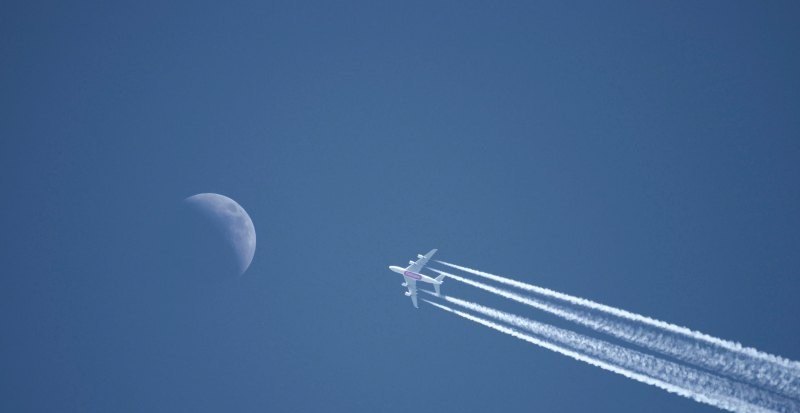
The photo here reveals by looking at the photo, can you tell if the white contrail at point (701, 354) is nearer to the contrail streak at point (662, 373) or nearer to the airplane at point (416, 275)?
the contrail streak at point (662, 373)

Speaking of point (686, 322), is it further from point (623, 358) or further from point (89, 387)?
point (89, 387)

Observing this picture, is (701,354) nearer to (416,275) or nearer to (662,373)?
(662,373)

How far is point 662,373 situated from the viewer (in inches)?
2183

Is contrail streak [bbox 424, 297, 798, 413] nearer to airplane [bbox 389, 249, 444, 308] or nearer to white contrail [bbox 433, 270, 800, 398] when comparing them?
white contrail [bbox 433, 270, 800, 398]

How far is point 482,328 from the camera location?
362 ft

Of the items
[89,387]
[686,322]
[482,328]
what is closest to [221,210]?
[89,387]

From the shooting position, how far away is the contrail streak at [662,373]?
161 ft

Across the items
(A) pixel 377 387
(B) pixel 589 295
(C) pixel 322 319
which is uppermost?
(B) pixel 589 295

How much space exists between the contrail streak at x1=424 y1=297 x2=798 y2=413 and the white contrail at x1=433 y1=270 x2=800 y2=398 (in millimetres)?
965

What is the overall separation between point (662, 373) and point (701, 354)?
162 inches

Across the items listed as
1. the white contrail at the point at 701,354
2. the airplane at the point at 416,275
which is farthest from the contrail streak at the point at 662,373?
the airplane at the point at 416,275

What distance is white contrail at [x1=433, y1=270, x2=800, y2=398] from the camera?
4912 centimetres

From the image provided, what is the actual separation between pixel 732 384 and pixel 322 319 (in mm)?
82043

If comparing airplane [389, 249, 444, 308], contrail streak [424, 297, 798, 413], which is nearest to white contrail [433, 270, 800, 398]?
contrail streak [424, 297, 798, 413]
